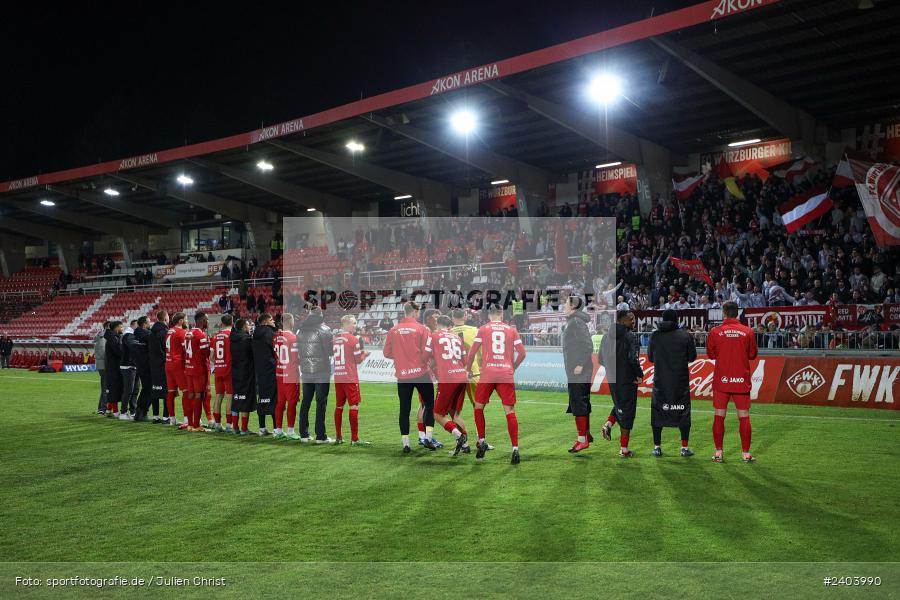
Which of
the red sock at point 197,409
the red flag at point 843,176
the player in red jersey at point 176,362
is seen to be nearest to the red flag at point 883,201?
the red flag at point 843,176

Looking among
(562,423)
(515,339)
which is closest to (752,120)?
(562,423)

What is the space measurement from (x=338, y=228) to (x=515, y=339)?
3126 cm

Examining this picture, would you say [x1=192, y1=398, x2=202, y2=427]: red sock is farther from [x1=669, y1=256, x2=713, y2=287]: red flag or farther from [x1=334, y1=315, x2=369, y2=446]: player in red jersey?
[x1=669, y1=256, x2=713, y2=287]: red flag

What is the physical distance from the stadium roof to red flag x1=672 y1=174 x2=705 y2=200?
1784 millimetres

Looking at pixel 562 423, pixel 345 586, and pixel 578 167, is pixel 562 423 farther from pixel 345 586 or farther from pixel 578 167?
pixel 578 167

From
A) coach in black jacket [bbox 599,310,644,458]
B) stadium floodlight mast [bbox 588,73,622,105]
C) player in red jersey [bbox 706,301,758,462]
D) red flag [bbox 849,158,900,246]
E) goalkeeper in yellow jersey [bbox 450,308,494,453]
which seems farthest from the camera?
stadium floodlight mast [bbox 588,73,622,105]

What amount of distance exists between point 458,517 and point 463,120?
2189 centimetres

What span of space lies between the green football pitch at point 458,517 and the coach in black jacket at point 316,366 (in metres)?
0.49

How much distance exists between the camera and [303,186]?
40000mm

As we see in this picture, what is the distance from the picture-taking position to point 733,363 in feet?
33.2

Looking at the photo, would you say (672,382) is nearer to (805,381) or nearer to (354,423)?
(354,423)

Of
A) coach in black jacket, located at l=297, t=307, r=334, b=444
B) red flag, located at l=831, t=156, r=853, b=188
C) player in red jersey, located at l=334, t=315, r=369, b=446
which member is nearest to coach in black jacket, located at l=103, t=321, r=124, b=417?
coach in black jacket, located at l=297, t=307, r=334, b=444

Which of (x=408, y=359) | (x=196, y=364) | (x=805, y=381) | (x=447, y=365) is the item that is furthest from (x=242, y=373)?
(x=805, y=381)

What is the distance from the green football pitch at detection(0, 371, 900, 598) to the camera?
5508 mm
